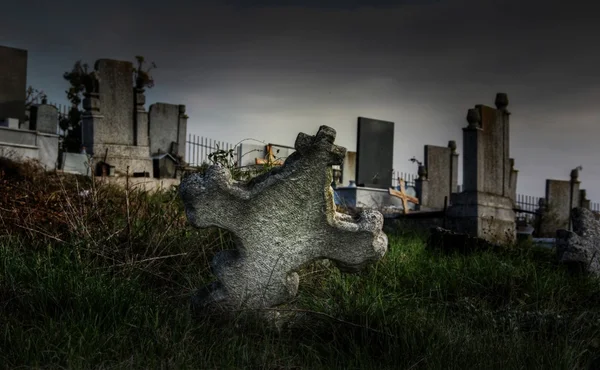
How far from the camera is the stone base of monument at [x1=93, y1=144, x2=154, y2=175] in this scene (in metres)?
17.3

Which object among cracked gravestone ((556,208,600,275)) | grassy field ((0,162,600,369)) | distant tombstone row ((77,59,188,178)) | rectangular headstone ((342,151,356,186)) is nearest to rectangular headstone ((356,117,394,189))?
rectangular headstone ((342,151,356,186))

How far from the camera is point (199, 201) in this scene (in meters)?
4.26

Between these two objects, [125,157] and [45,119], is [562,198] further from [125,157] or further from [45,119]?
[45,119]

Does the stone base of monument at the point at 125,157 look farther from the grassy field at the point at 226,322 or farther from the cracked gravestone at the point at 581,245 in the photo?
the cracked gravestone at the point at 581,245

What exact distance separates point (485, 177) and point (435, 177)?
23.8ft

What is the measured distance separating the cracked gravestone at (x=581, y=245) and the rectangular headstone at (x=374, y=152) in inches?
396

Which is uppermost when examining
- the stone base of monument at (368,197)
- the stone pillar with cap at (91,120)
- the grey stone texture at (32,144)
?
the stone pillar with cap at (91,120)

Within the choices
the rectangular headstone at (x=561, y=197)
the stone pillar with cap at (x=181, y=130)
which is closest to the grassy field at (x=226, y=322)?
the stone pillar with cap at (x=181, y=130)

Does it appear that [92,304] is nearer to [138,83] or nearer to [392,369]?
[392,369]

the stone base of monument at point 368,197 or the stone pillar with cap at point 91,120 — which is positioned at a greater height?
the stone pillar with cap at point 91,120

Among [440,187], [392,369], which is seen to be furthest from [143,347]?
[440,187]

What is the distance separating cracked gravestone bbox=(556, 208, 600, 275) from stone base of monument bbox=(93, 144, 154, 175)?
38.9 ft

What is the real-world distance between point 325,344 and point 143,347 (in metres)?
1.03

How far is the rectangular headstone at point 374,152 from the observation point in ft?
57.5
